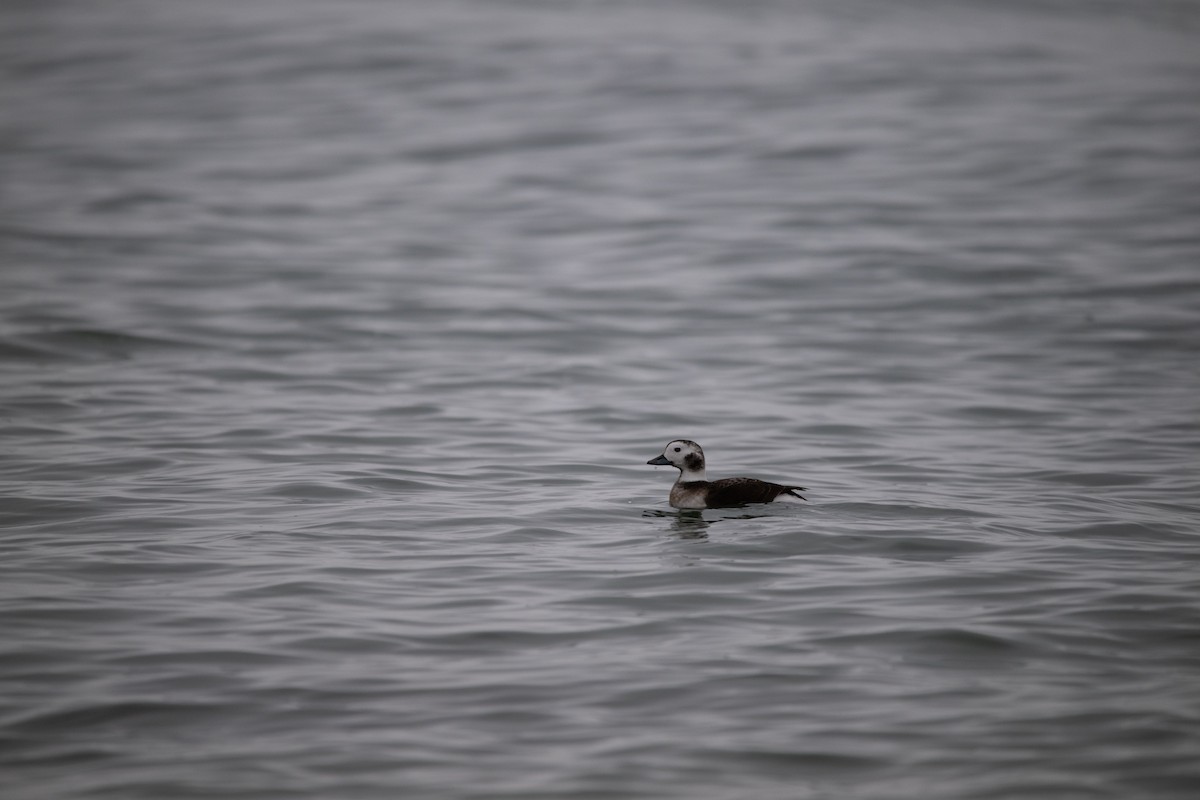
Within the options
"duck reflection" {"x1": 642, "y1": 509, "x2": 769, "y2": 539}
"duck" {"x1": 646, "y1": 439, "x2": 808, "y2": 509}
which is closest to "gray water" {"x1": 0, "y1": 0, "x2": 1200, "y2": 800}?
"duck reflection" {"x1": 642, "y1": 509, "x2": 769, "y2": 539}

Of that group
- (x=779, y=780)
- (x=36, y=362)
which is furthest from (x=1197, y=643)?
(x=36, y=362)

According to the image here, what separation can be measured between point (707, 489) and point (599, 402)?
469cm

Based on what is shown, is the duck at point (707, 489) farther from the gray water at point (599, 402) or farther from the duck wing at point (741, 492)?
the gray water at point (599, 402)

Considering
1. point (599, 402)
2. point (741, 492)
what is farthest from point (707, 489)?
point (599, 402)

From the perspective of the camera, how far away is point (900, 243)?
21828 mm

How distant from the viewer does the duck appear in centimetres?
1072

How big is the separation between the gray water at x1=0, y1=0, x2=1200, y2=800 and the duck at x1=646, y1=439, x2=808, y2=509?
0.14m

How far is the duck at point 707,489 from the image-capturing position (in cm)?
1072

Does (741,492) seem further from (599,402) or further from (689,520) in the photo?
(599,402)

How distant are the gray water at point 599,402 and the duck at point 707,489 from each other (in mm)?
144

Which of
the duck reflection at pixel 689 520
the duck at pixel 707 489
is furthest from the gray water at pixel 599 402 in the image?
the duck at pixel 707 489

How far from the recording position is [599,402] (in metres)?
15.3

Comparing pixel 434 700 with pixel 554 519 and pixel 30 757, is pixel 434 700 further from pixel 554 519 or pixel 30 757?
pixel 554 519

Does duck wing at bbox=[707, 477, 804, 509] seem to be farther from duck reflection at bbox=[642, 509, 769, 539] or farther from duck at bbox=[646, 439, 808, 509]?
duck reflection at bbox=[642, 509, 769, 539]
